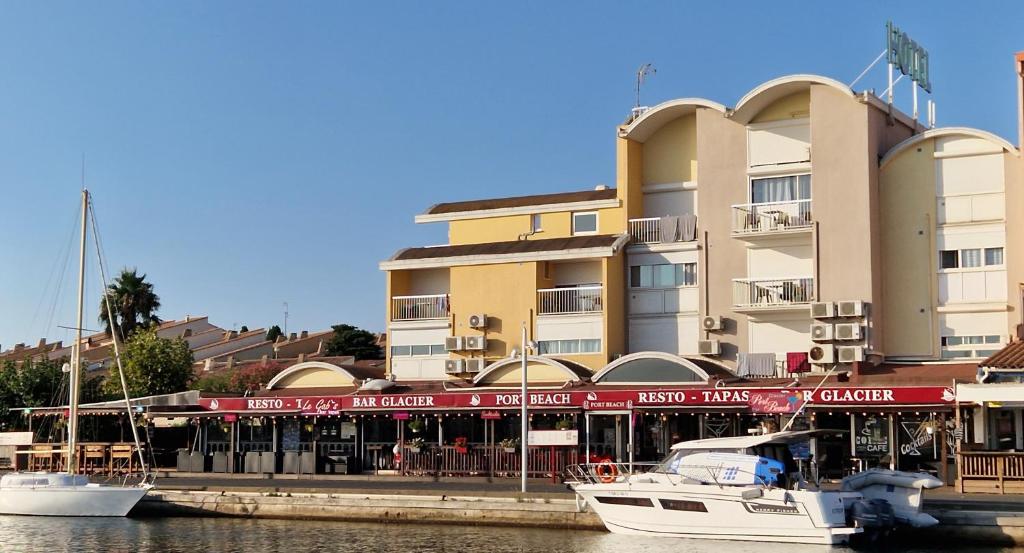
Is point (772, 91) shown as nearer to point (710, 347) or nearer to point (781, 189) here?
point (781, 189)

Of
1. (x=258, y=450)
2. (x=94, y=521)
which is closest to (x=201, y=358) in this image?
(x=258, y=450)

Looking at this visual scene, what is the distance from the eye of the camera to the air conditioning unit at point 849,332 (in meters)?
43.3

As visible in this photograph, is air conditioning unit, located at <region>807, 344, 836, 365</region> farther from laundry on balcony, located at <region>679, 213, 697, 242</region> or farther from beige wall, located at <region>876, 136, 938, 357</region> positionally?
laundry on balcony, located at <region>679, 213, 697, 242</region>

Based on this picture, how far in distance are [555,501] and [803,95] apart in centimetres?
2088

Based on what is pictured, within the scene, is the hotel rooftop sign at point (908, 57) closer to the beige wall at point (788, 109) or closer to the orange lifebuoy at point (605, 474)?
the beige wall at point (788, 109)

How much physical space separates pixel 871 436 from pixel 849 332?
4.61 metres

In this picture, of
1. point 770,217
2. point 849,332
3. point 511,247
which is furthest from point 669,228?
point 849,332

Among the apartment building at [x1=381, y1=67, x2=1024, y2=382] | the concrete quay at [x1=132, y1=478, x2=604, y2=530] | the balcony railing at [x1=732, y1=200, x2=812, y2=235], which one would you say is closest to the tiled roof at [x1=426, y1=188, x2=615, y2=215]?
the apartment building at [x1=381, y1=67, x2=1024, y2=382]

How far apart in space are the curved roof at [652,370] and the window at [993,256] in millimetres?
10481

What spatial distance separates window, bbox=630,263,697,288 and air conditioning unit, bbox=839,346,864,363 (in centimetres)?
729

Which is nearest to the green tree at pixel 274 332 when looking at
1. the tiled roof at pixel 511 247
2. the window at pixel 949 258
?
the tiled roof at pixel 511 247

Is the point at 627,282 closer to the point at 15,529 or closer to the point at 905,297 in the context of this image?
the point at 905,297

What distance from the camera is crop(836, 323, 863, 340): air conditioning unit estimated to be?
43.3 metres

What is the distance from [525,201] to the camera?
53.4m
